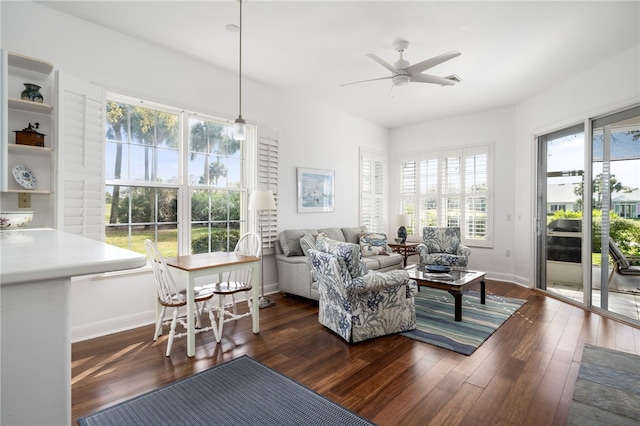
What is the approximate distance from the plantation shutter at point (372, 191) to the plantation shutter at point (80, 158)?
14.3 feet

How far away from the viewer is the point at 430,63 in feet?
10.5

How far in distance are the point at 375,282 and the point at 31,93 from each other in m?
3.31

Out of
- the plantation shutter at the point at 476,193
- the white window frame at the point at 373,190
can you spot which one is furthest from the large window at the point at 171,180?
the plantation shutter at the point at 476,193

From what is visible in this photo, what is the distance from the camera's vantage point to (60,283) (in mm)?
750

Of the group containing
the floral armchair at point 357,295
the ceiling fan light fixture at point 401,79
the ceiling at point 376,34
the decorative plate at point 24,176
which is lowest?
the floral armchair at point 357,295

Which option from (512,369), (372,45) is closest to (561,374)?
(512,369)

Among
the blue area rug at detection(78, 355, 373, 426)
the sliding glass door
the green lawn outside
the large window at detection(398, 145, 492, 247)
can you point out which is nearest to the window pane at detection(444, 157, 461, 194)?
the large window at detection(398, 145, 492, 247)

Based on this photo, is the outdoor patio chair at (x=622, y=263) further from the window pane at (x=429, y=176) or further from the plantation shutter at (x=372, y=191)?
the plantation shutter at (x=372, y=191)

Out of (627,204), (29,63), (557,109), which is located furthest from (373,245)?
(29,63)

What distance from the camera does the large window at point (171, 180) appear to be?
337cm

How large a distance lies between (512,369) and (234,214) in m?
3.46

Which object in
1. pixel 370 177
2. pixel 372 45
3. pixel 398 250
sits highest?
pixel 372 45

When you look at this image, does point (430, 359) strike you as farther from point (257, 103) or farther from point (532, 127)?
point (532, 127)

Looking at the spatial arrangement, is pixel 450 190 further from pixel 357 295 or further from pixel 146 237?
pixel 146 237
